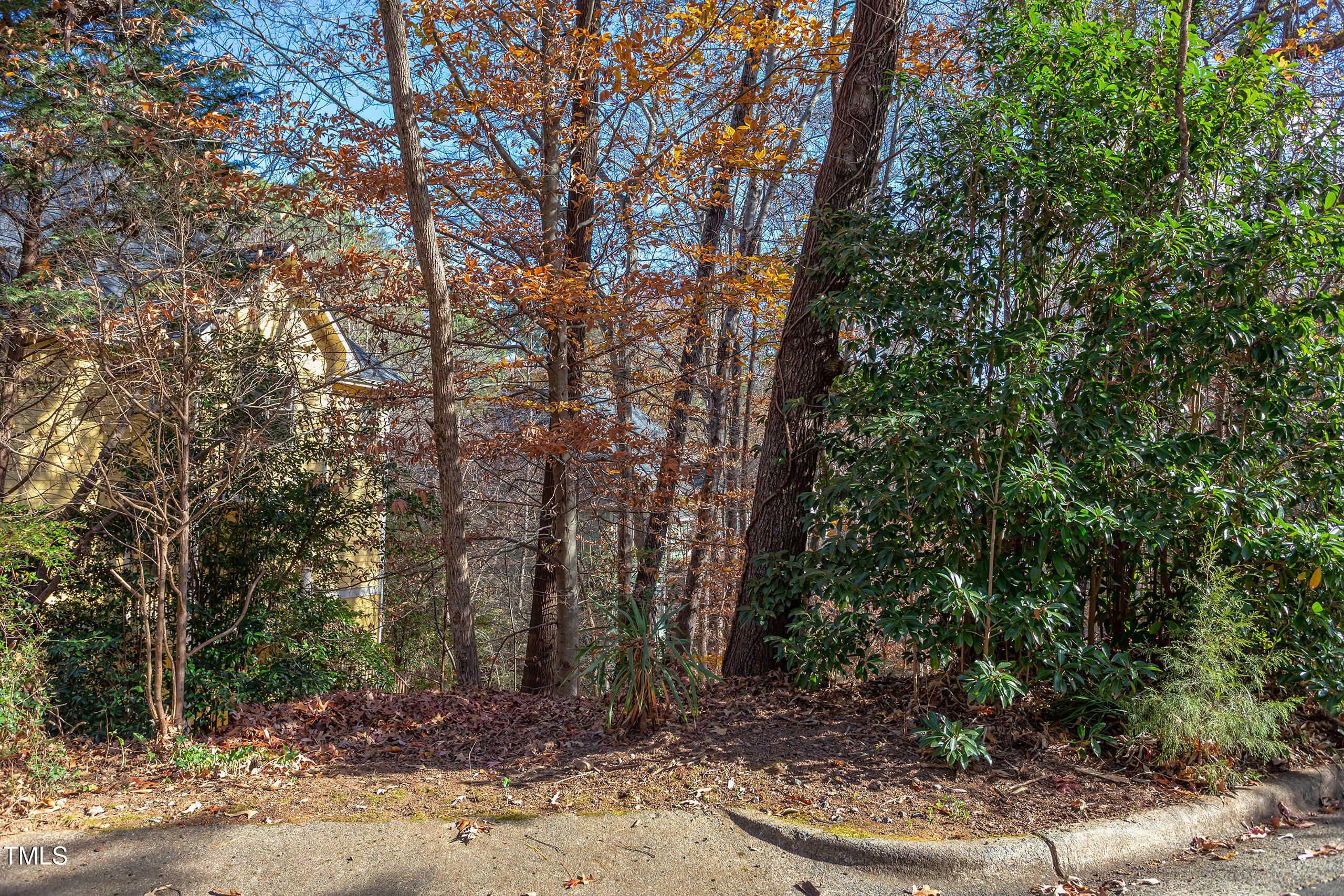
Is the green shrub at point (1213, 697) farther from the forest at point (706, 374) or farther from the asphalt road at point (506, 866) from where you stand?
the asphalt road at point (506, 866)

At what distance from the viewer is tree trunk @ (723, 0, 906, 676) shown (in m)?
6.01

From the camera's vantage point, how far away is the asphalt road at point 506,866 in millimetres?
3303

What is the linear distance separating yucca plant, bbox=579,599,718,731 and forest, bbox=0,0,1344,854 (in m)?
0.03

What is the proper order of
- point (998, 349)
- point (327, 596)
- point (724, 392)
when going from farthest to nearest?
point (724, 392) < point (327, 596) < point (998, 349)

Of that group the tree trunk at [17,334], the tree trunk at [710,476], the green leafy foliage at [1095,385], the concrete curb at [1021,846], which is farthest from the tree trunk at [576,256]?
the tree trunk at [17,334]

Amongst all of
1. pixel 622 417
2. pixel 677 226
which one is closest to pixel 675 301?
pixel 677 226

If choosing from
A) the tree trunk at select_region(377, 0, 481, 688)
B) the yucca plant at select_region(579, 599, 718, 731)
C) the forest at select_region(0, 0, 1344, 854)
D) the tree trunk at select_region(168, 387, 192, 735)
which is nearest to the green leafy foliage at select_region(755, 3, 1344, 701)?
the forest at select_region(0, 0, 1344, 854)

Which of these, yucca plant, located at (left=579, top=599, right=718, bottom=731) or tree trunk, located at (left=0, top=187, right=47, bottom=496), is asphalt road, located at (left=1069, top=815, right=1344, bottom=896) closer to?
yucca plant, located at (left=579, top=599, right=718, bottom=731)

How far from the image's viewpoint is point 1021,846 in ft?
11.4

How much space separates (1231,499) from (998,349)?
159cm

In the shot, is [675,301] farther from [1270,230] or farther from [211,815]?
[211,815]

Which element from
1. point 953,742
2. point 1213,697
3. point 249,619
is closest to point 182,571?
point 249,619

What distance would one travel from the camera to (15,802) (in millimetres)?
4043

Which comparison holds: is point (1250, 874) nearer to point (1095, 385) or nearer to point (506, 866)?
point (1095, 385)
